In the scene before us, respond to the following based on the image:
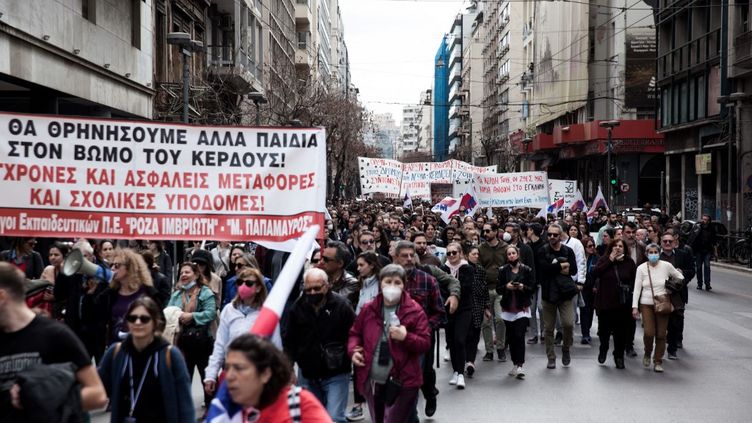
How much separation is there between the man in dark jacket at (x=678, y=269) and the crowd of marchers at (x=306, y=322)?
3 centimetres

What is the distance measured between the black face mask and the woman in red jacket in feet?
1.00

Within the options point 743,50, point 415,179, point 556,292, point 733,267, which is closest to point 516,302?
point 556,292

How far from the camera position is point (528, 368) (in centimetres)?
1174

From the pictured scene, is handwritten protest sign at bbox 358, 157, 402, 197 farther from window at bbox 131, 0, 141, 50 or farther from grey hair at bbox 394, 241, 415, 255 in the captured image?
grey hair at bbox 394, 241, 415, 255

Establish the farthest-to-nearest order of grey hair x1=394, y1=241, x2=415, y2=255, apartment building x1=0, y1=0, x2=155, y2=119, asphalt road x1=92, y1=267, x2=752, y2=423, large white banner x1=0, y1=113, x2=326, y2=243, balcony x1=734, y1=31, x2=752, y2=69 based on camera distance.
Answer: balcony x1=734, y1=31, x2=752, y2=69 → apartment building x1=0, y1=0, x2=155, y2=119 → asphalt road x1=92, y1=267, x2=752, y2=423 → grey hair x1=394, y1=241, x2=415, y2=255 → large white banner x1=0, y1=113, x2=326, y2=243

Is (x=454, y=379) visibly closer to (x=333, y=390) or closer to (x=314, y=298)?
(x=333, y=390)

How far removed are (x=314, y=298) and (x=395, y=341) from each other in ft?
2.15

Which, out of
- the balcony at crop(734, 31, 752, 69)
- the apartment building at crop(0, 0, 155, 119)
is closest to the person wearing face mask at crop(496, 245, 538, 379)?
the apartment building at crop(0, 0, 155, 119)

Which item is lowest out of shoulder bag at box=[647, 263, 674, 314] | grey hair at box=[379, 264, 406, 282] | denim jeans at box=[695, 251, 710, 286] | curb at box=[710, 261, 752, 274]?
curb at box=[710, 261, 752, 274]

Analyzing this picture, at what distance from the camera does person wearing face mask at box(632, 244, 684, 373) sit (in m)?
11.5

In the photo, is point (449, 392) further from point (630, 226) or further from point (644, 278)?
point (630, 226)

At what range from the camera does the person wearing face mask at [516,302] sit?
11172 millimetres

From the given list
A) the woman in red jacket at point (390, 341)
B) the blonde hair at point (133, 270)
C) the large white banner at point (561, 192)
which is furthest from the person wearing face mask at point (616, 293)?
the large white banner at point (561, 192)

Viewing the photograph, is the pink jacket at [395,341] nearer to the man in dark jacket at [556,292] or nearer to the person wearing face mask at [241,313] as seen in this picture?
the person wearing face mask at [241,313]
